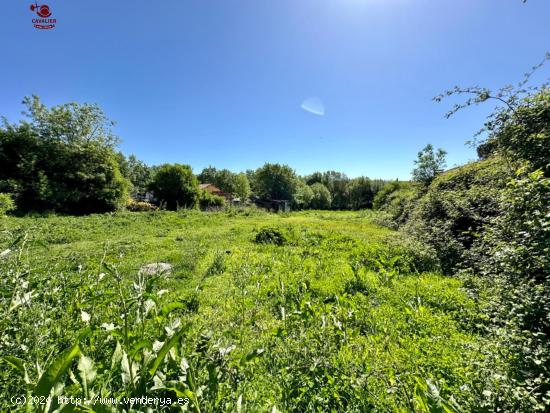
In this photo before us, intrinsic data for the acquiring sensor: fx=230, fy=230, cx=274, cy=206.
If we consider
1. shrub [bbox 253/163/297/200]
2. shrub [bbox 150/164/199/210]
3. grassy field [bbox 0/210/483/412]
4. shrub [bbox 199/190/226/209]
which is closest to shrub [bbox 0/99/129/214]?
shrub [bbox 150/164/199/210]

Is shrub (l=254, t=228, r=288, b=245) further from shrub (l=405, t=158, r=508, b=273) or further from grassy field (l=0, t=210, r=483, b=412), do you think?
shrub (l=405, t=158, r=508, b=273)

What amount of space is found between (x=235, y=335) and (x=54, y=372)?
2.57 metres

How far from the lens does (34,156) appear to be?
59.5ft

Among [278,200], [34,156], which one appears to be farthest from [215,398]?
[278,200]

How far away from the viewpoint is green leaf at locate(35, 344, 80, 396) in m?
0.82

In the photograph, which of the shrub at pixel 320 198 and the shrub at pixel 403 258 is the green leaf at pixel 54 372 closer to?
the shrub at pixel 403 258

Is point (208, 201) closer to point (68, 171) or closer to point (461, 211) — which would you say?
point (68, 171)

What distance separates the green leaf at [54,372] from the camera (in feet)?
2.70

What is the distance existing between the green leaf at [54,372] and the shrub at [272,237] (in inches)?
333

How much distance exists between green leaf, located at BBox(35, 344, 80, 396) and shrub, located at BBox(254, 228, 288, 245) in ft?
27.7

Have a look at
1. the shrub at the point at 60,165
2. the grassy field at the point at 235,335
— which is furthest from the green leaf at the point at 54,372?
the shrub at the point at 60,165

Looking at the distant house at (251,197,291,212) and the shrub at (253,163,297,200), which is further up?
the shrub at (253,163,297,200)

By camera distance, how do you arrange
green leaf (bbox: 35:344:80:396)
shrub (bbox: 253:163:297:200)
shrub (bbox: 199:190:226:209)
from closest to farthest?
green leaf (bbox: 35:344:80:396) → shrub (bbox: 199:190:226:209) → shrub (bbox: 253:163:297:200)

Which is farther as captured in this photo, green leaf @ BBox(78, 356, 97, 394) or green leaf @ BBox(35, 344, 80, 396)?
green leaf @ BBox(78, 356, 97, 394)
